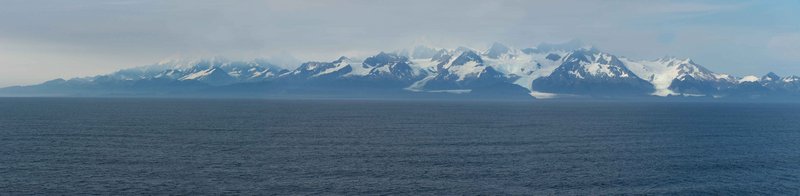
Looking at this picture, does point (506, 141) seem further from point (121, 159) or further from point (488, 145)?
point (121, 159)

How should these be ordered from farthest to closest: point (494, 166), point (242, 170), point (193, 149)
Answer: point (193, 149) < point (494, 166) < point (242, 170)

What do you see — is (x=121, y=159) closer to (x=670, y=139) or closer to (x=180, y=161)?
(x=180, y=161)

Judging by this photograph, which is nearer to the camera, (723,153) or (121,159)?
(121,159)

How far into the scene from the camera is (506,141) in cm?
13175

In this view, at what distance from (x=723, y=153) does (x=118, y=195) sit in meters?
87.2

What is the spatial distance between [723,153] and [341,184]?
6459 centimetres

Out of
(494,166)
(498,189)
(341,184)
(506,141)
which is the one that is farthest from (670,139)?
(341,184)

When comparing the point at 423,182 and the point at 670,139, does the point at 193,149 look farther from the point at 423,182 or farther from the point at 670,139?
the point at 670,139

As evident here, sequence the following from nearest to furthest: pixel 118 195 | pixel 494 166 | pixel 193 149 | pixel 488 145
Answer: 1. pixel 118 195
2. pixel 494 166
3. pixel 193 149
4. pixel 488 145

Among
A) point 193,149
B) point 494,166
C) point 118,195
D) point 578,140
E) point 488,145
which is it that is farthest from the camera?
point 578,140

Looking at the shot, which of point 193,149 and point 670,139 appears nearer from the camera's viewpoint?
point 193,149

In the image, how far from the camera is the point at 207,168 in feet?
300

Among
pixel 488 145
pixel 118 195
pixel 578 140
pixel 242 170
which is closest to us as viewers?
pixel 118 195

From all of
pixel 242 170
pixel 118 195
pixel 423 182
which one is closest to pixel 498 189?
pixel 423 182
